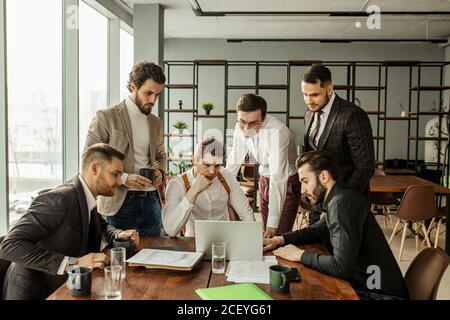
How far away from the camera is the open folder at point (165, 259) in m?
1.83

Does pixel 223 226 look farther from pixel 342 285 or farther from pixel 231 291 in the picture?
pixel 342 285

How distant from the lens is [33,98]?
4.09 m

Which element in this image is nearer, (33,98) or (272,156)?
(272,156)

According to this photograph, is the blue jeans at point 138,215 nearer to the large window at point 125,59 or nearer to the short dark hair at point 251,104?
the short dark hair at point 251,104

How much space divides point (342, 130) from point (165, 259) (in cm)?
122

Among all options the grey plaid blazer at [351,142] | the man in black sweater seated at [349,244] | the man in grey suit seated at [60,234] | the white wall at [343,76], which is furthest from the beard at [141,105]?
the white wall at [343,76]

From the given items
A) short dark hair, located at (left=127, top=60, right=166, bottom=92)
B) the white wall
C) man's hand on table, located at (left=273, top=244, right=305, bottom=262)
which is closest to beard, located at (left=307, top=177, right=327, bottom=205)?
man's hand on table, located at (left=273, top=244, right=305, bottom=262)

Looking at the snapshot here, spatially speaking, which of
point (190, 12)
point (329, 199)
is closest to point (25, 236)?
point (329, 199)

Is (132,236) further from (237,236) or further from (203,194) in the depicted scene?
(203,194)

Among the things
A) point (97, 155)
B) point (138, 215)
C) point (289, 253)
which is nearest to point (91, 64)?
point (138, 215)

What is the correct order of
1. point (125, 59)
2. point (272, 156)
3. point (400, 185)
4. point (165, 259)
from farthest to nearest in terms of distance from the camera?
point (125, 59) < point (400, 185) < point (272, 156) < point (165, 259)

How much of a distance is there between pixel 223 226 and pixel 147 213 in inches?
37.1

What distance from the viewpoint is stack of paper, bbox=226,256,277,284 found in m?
1.73

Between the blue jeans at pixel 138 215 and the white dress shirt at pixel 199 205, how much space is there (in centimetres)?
23
